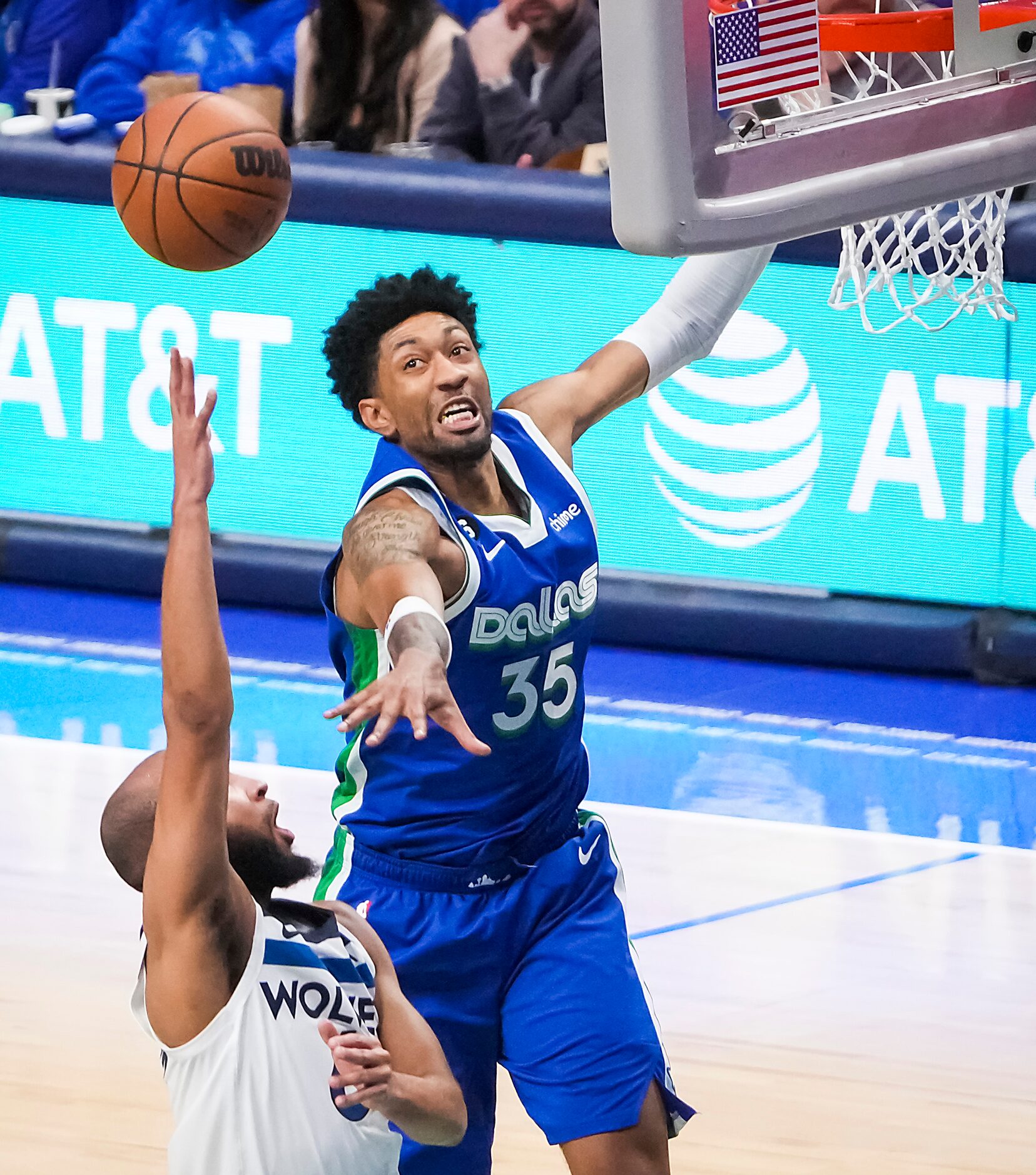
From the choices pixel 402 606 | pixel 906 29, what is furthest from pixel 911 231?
pixel 402 606

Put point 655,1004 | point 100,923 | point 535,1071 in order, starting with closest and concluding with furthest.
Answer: point 535,1071 → point 655,1004 → point 100,923

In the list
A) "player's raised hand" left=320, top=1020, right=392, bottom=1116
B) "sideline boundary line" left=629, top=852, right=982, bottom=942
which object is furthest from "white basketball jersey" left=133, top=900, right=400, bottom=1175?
"sideline boundary line" left=629, top=852, right=982, bottom=942

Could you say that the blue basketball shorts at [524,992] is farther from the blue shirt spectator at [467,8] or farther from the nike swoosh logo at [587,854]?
the blue shirt spectator at [467,8]

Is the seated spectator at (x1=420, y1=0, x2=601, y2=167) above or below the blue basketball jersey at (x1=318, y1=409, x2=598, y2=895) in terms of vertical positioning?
above

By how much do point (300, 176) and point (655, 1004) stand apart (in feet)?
11.7

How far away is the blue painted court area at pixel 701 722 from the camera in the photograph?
662 cm

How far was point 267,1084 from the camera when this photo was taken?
130 inches

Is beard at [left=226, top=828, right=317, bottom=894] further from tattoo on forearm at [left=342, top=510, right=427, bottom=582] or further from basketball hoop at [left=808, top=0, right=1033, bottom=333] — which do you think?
basketball hoop at [left=808, top=0, right=1033, bottom=333]

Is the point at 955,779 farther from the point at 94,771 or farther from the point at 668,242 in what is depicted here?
the point at 668,242

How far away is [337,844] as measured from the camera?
4.08 meters

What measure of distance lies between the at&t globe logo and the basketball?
3.24 metres

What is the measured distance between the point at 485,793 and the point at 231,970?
2.41 ft

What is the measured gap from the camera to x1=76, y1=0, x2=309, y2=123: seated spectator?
→ 855cm

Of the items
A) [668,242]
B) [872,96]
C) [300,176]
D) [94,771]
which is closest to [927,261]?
[300,176]
